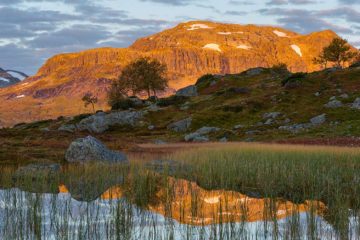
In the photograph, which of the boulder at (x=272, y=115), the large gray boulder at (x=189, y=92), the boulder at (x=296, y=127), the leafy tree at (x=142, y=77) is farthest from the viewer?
the large gray boulder at (x=189, y=92)

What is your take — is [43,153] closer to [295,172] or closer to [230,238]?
[295,172]

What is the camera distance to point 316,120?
63.4 metres

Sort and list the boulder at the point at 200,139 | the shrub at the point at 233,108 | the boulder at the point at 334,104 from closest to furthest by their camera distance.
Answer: the boulder at the point at 200,139 < the boulder at the point at 334,104 < the shrub at the point at 233,108

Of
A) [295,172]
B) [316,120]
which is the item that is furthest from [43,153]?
[316,120]

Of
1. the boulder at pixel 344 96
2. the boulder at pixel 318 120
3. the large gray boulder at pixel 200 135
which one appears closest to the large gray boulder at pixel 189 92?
the boulder at pixel 344 96

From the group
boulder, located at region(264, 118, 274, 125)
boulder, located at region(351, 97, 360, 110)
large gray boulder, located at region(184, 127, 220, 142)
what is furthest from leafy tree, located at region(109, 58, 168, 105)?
boulder, located at region(351, 97, 360, 110)

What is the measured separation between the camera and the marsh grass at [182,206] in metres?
11.2

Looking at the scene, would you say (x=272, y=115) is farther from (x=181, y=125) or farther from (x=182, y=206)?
(x=182, y=206)

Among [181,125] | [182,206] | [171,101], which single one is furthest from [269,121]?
[182,206]

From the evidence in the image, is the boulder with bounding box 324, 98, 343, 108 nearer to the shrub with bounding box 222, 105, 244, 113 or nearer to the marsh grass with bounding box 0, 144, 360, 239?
the shrub with bounding box 222, 105, 244, 113

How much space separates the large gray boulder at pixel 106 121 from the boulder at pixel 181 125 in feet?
32.9

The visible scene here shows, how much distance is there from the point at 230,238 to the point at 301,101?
226 ft

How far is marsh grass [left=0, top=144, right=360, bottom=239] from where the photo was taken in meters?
11.2

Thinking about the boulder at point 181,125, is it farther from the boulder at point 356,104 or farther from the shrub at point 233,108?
the boulder at point 356,104
